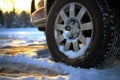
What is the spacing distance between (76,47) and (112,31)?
22.2 inches

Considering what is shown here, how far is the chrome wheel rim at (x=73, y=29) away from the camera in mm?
4008

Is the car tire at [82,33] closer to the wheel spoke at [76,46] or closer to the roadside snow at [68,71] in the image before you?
the wheel spoke at [76,46]

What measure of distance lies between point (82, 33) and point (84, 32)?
0.04 meters

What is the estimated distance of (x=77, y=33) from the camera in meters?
4.14

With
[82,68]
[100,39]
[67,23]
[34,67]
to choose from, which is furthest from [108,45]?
[34,67]

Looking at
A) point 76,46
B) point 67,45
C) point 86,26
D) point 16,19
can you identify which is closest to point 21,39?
point 67,45

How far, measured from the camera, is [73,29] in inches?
166

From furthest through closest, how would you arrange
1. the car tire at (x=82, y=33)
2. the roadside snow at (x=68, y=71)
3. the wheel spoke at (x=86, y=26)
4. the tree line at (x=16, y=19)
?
1. the tree line at (x=16, y=19)
2. the wheel spoke at (x=86, y=26)
3. the car tire at (x=82, y=33)
4. the roadside snow at (x=68, y=71)

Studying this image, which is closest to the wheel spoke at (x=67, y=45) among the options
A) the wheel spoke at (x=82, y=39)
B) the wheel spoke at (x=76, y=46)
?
the wheel spoke at (x=76, y=46)

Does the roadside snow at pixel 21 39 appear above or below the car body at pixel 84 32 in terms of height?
below

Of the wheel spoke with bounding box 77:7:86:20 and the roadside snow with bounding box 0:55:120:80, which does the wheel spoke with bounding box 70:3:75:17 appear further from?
the roadside snow with bounding box 0:55:120:80

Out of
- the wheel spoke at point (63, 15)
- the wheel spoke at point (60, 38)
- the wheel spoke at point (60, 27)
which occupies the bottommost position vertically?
the wheel spoke at point (60, 38)

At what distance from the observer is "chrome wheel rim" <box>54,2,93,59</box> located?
401 centimetres

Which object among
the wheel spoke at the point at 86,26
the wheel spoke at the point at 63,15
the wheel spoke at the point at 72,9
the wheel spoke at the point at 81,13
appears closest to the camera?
the wheel spoke at the point at 86,26
